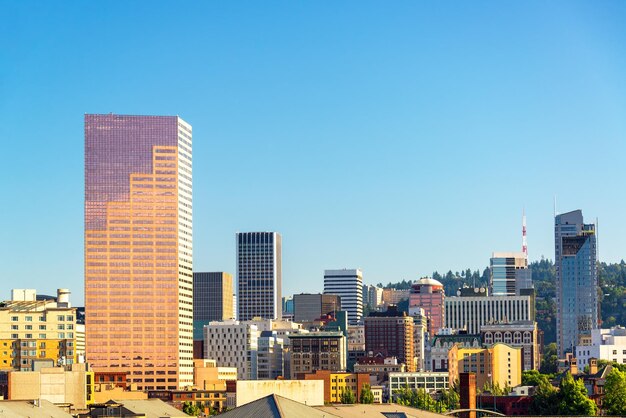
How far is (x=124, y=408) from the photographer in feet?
650

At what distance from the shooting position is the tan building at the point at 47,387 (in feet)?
609

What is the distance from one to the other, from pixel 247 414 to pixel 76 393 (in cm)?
8200

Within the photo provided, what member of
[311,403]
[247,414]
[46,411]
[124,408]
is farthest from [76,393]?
[247,414]

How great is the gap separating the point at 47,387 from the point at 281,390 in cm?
5274

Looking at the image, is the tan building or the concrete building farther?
the tan building

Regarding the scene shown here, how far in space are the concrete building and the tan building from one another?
134 feet

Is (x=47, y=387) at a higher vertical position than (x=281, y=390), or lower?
lower

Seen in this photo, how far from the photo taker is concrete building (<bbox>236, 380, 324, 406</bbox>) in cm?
14975

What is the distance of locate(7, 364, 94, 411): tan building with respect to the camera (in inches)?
7313

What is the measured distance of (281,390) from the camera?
5896 inches

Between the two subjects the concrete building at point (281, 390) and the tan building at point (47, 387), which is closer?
the concrete building at point (281, 390)

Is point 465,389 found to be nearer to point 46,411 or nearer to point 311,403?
point 311,403

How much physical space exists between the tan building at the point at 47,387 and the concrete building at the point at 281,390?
40.9m

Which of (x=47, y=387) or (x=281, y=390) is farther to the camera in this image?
(x=47, y=387)
